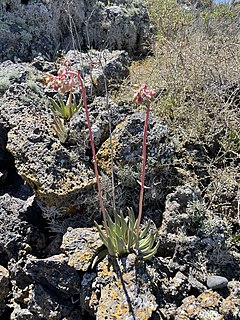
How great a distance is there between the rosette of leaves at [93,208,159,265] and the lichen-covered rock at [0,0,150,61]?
3024 millimetres

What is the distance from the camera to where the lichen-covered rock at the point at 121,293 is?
2434 millimetres

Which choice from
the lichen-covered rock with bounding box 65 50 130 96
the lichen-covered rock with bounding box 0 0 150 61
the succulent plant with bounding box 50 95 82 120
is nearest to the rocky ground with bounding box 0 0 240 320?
the succulent plant with bounding box 50 95 82 120

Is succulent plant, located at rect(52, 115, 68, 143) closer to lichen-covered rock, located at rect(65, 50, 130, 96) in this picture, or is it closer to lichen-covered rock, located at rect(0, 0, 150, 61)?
lichen-covered rock, located at rect(65, 50, 130, 96)

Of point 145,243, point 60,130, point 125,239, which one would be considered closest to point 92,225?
point 125,239

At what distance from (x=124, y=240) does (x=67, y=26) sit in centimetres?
424

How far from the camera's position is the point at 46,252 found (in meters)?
3.13

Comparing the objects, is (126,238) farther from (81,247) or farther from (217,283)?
(217,283)

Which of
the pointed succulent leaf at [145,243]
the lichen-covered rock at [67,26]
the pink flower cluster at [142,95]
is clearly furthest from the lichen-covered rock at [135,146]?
the lichen-covered rock at [67,26]

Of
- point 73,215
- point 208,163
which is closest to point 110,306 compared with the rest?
point 73,215

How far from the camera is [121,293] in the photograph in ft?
8.29

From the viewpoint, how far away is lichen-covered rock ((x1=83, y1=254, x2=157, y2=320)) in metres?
2.43

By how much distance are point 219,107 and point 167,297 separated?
221cm

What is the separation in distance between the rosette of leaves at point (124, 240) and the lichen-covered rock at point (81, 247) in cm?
7

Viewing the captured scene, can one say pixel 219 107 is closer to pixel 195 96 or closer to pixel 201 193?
pixel 195 96
